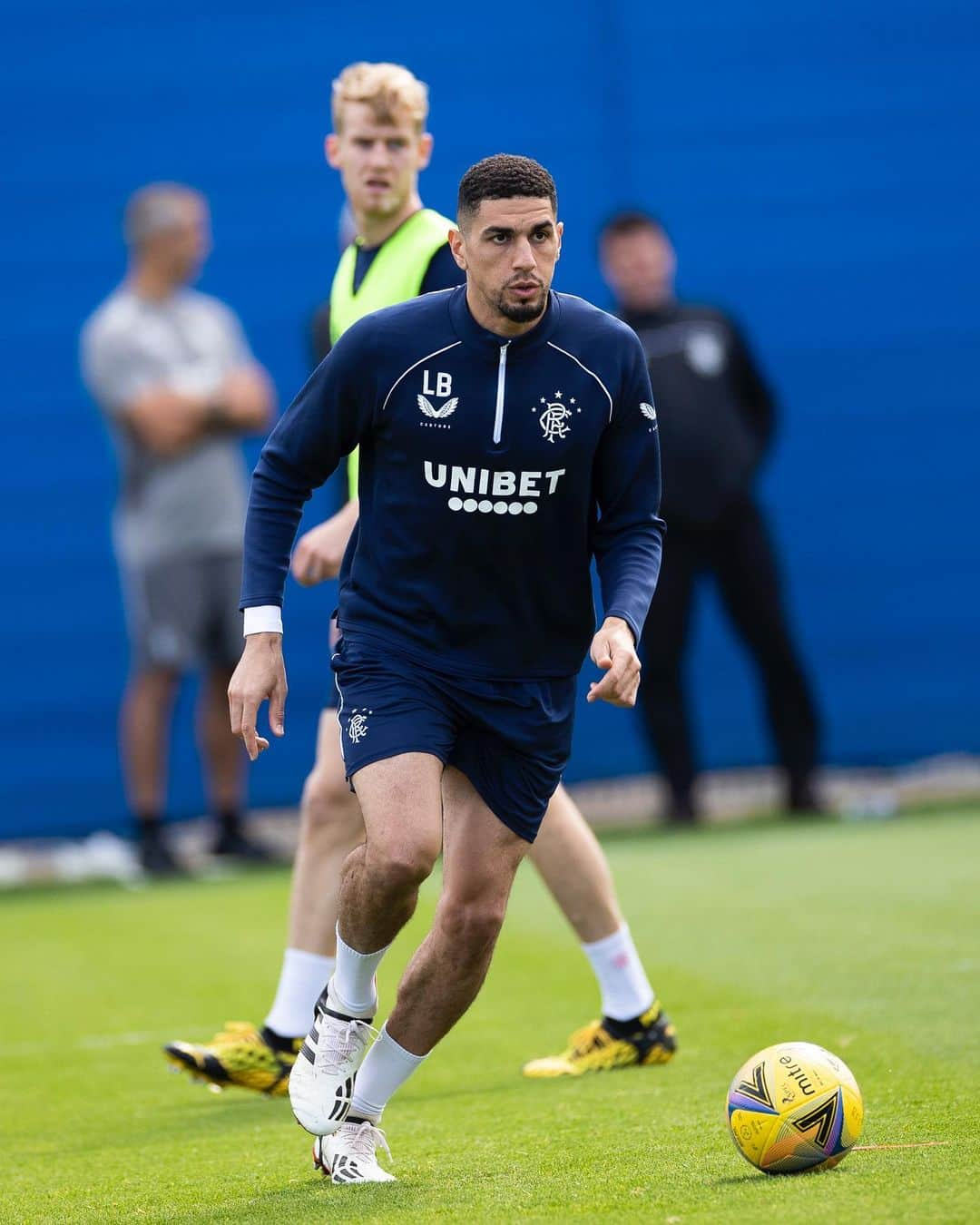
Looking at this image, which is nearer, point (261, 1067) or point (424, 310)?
point (424, 310)

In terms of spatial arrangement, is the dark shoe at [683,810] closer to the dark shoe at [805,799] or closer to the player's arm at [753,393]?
the dark shoe at [805,799]

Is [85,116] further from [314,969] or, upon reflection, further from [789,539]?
[314,969]

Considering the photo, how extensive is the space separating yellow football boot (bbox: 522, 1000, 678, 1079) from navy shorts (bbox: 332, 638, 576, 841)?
131cm

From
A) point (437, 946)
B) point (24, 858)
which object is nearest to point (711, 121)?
point (24, 858)

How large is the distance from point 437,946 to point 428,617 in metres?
0.69

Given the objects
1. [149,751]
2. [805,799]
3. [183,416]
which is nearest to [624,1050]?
[149,751]

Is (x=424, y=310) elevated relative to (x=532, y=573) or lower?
elevated

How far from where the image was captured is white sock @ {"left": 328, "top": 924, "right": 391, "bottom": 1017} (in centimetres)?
430

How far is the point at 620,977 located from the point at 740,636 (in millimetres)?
7086

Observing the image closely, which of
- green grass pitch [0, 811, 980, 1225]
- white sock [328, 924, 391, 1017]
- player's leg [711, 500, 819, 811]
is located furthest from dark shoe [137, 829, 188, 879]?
white sock [328, 924, 391, 1017]

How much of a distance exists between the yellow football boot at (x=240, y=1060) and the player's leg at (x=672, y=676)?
6520 mm

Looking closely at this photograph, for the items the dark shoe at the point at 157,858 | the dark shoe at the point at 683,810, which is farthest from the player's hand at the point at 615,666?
the dark shoe at the point at 683,810

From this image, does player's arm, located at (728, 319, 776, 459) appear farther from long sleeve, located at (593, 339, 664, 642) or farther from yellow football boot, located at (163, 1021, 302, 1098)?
long sleeve, located at (593, 339, 664, 642)

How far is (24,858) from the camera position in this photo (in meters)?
13.0
